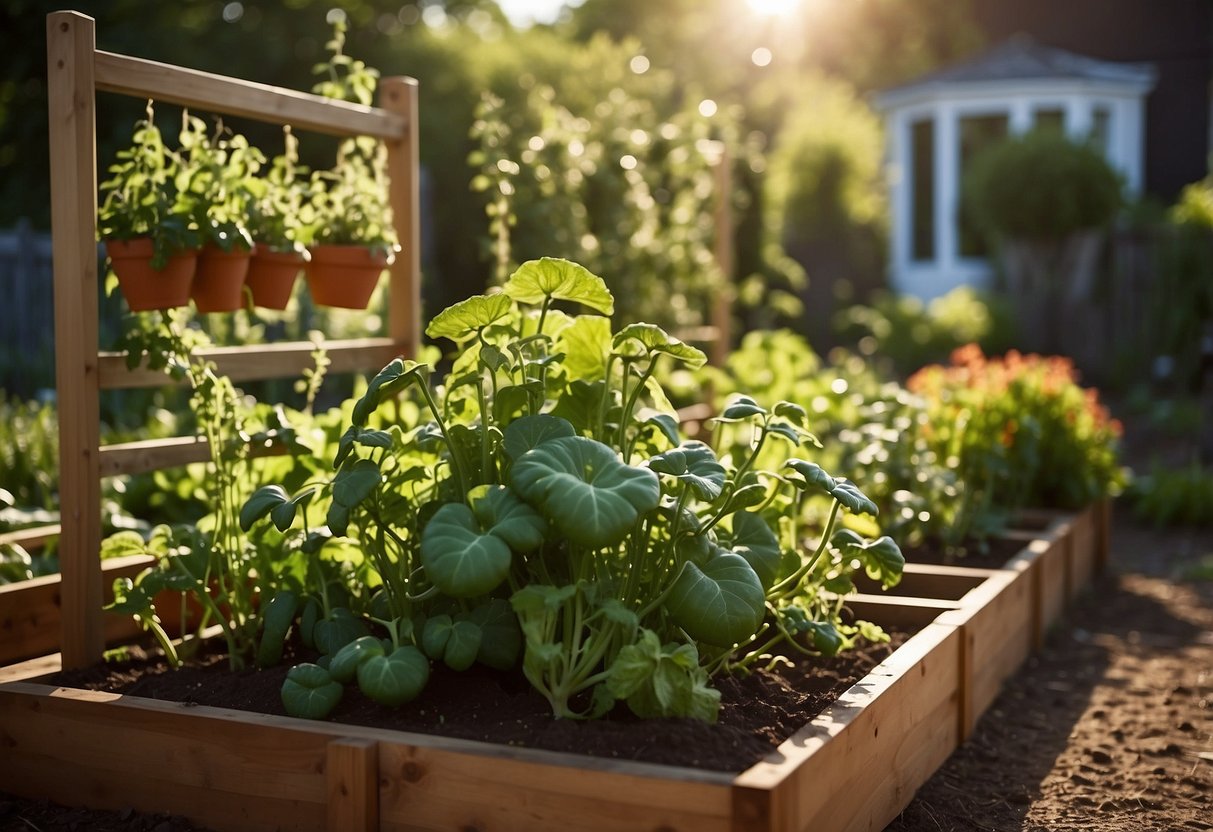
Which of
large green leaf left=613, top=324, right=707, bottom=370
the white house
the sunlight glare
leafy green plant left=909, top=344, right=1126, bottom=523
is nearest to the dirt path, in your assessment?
leafy green plant left=909, top=344, right=1126, bottom=523

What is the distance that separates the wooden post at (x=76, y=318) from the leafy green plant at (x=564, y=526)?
52cm

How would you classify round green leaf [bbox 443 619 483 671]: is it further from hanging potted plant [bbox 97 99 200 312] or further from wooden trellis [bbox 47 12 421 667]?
hanging potted plant [bbox 97 99 200 312]

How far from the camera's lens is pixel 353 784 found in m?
2.31

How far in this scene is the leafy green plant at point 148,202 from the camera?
308 centimetres

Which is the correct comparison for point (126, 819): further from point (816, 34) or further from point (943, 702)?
point (816, 34)

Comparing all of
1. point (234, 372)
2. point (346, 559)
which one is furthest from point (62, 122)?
point (346, 559)

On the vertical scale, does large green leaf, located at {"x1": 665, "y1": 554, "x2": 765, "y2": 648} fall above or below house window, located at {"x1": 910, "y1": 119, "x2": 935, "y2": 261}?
below

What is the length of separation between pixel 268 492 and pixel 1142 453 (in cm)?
732

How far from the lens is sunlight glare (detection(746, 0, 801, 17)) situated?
25234mm

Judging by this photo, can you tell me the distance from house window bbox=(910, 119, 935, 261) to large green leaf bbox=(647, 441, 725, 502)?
14.3 meters

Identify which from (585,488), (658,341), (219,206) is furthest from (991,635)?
(219,206)

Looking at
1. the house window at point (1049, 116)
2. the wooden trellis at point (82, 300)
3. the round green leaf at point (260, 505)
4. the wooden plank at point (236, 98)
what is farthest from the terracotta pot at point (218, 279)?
the house window at point (1049, 116)

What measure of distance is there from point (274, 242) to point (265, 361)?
0.36m

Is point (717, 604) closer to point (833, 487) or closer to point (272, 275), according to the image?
point (833, 487)
